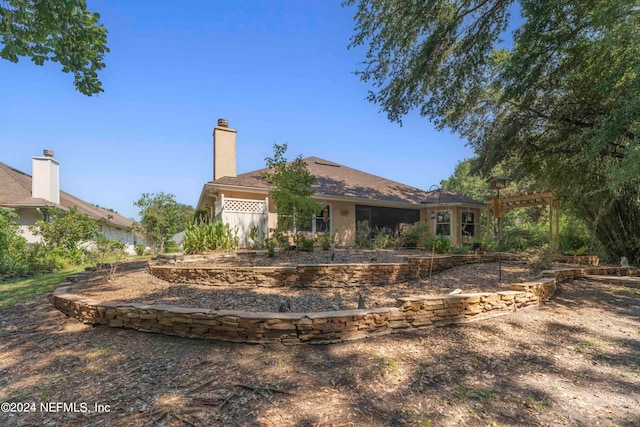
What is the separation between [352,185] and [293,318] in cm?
1074

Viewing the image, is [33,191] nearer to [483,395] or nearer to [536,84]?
[483,395]

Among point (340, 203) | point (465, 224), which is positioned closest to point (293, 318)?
point (340, 203)

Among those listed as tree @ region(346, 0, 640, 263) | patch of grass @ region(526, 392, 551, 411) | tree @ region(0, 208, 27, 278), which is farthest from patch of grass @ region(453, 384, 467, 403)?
tree @ region(0, 208, 27, 278)

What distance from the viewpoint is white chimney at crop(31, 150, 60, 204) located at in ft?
44.5

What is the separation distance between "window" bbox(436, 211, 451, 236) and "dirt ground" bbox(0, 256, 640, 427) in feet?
32.8

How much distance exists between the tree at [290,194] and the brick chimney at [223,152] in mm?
4098

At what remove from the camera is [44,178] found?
45.1ft

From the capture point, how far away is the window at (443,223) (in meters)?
13.8

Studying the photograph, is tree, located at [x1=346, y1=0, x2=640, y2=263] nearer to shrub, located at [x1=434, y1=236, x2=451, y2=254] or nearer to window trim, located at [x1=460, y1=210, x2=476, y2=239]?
shrub, located at [x1=434, y1=236, x2=451, y2=254]

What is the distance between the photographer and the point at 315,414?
2.18 m

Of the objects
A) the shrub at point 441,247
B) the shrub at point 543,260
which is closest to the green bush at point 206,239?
the shrub at point 441,247

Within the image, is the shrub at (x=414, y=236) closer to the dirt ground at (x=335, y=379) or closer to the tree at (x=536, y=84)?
the tree at (x=536, y=84)

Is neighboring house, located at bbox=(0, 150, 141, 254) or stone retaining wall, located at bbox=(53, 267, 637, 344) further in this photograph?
neighboring house, located at bbox=(0, 150, 141, 254)

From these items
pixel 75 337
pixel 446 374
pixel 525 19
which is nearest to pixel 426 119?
pixel 525 19
